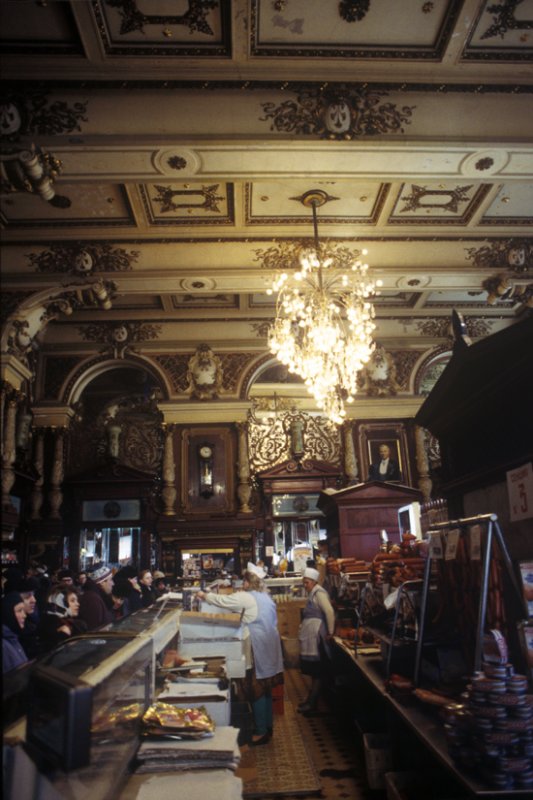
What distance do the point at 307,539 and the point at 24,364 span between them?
7.67 meters

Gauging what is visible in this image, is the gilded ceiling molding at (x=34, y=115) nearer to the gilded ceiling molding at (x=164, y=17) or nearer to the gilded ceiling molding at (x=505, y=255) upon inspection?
the gilded ceiling molding at (x=164, y=17)

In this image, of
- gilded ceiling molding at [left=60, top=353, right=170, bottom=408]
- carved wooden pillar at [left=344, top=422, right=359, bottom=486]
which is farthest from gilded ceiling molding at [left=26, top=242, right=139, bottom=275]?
carved wooden pillar at [left=344, top=422, right=359, bottom=486]

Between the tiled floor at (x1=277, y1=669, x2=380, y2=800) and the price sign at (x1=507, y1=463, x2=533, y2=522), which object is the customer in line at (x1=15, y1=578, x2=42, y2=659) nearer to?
the tiled floor at (x1=277, y1=669, x2=380, y2=800)

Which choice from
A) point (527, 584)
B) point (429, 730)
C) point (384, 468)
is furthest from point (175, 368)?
point (429, 730)

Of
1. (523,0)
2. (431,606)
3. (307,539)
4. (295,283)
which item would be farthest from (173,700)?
(307,539)

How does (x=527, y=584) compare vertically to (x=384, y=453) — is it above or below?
below

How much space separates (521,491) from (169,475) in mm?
9986

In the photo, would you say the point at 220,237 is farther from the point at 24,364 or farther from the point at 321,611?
the point at 321,611

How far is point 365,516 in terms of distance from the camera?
8.80 metres

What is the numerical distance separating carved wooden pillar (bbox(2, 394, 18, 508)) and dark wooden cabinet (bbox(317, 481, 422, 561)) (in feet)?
19.5

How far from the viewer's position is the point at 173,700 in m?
2.96

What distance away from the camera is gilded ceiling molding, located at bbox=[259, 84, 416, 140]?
645 centimetres

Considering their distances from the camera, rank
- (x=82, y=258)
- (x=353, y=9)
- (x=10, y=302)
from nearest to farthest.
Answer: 1. (x=353, y=9)
2. (x=82, y=258)
3. (x=10, y=302)

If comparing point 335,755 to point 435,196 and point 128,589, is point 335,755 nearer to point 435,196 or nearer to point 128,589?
point 128,589
